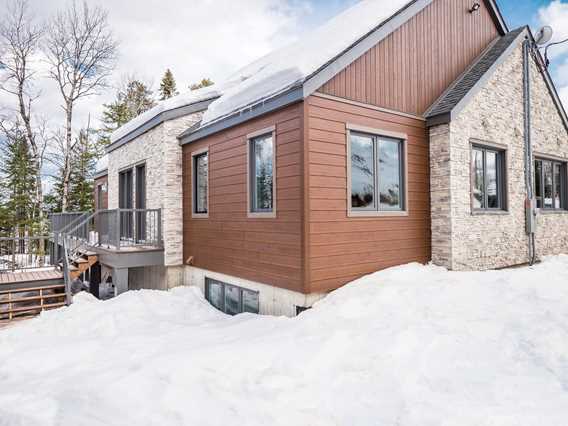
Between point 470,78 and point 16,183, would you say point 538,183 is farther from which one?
point 16,183

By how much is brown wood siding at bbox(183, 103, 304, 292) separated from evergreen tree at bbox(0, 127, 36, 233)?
1968 centimetres

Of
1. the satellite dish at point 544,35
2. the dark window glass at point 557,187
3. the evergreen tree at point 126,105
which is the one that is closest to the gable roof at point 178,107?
the satellite dish at point 544,35

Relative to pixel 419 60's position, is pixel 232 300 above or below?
below

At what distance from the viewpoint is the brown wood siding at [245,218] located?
19.2ft

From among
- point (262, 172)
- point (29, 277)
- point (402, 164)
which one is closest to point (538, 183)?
point (402, 164)

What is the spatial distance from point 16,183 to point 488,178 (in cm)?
2763

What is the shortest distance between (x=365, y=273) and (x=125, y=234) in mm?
7872

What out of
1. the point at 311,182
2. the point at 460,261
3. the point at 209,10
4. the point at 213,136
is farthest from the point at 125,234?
the point at 209,10

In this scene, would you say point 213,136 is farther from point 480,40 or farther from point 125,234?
point 480,40

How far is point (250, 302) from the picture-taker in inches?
280

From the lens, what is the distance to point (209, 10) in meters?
19.7

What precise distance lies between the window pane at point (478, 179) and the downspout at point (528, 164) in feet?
5.72

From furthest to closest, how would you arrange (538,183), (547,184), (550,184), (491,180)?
(550,184), (547,184), (538,183), (491,180)

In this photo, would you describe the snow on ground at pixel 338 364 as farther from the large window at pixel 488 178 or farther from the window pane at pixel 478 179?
the large window at pixel 488 178
